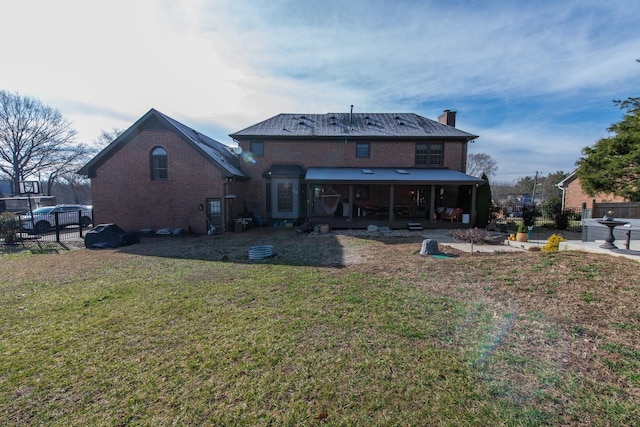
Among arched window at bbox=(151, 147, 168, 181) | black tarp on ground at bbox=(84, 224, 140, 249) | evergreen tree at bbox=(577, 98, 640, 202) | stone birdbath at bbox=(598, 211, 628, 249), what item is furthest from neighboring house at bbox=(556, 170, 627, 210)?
black tarp on ground at bbox=(84, 224, 140, 249)

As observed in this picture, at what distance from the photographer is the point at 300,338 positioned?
11.7 feet

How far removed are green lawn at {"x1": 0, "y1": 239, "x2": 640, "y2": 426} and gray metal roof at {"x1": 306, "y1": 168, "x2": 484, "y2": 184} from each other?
9.52 metres

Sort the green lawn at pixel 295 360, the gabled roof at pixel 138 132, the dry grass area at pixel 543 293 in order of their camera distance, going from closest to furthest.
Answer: the green lawn at pixel 295 360 < the dry grass area at pixel 543 293 < the gabled roof at pixel 138 132

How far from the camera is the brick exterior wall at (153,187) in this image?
1411 cm

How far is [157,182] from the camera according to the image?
14352mm

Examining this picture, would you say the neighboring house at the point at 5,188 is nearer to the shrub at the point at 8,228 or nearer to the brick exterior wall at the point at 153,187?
the shrub at the point at 8,228

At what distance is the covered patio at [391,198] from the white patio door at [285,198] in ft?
3.63

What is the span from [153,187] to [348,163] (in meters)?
11.4

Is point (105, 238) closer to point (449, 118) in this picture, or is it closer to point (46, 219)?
point (46, 219)

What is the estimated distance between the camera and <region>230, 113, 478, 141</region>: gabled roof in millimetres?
17203

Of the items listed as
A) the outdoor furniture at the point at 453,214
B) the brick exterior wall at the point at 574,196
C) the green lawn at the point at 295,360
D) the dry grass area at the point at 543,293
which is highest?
the brick exterior wall at the point at 574,196

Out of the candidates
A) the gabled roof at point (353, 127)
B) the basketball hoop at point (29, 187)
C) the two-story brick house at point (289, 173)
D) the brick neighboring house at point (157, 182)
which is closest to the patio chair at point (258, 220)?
the two-story brick house at point (289, 173)

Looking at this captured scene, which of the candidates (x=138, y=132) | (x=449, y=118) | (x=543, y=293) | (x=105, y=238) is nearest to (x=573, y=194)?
(x=449, y=118)

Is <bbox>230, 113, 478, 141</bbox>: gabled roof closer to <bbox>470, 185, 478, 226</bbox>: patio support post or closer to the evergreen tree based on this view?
<bbox>470, 185, 478, 226</bbox>: patio support post
